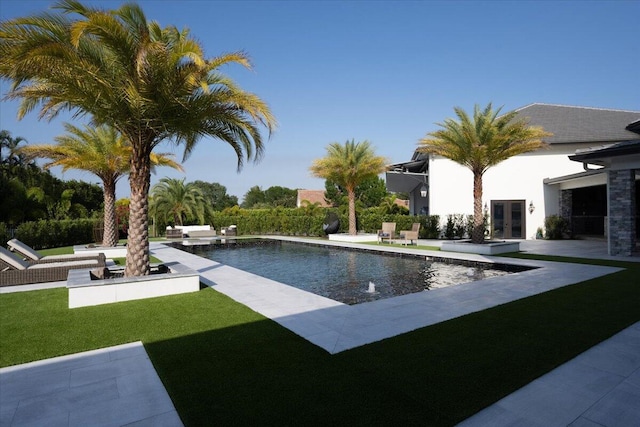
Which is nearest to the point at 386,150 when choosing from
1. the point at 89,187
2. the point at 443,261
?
the point at 443,261

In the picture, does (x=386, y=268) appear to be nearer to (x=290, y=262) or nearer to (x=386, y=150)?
(x=290, y=262)

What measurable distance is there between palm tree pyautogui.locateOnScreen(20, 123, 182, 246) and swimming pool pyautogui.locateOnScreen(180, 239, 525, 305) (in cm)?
624

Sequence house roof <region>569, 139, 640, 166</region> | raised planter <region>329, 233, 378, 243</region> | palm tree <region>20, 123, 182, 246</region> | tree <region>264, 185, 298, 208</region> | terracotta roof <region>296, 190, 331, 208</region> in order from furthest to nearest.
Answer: tree <region>264, 185, 298, 208</region>, terracotta roof <region>296, 190, 331, 208</region>, raised planter <region>329, 233, 378, 243</region>, palm tree <region>20, 123, 182, 246</region>, house roof <region>569, 139, 640, 166</region>

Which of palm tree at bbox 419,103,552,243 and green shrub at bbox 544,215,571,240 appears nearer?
palm tree at bbox 419,103,552,243

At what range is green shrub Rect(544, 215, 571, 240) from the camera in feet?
71.4

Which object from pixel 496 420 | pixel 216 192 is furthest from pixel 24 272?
pixel 216 192

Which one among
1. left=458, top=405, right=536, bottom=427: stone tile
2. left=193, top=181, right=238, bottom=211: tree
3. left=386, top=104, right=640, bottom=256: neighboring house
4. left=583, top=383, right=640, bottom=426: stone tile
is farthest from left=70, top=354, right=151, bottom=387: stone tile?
left=193, top=181, right=238, bottom=211: tree

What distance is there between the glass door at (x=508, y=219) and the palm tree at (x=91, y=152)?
65.4 ft

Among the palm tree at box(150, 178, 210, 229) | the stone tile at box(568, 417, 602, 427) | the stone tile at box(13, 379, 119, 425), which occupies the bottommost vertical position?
the stone tile at box(13, 379, 119, 425)

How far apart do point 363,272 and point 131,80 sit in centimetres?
792

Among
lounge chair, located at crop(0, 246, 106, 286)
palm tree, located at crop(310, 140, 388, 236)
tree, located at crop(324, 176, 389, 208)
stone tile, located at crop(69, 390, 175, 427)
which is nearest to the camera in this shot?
stone tile, located at crop(69, 390, 175, 427)

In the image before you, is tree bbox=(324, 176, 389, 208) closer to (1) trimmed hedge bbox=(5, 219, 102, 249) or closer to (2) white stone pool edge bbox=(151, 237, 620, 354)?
(1) trimmed hedge bbox=(5, 219, 102, 249)

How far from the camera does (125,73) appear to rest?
7.68m

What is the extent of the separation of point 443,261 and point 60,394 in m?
12.0
